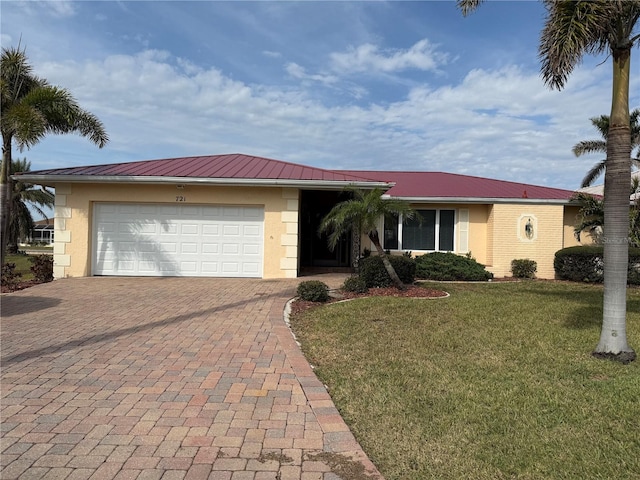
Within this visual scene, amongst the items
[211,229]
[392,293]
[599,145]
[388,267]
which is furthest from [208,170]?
[599,145]

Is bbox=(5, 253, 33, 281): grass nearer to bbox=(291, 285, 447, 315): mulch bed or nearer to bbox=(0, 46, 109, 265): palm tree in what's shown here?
bbox=(0, 46, 109, 265): palm tree

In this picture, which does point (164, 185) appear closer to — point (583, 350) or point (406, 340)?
point (406, 340)

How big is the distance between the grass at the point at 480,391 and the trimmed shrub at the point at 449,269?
5.69m

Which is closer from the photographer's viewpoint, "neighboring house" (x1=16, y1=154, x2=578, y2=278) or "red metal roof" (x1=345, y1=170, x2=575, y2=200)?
"neighboring house" (x1=16, y1=154, x2=578, y2=278)

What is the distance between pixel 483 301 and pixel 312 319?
4158mm

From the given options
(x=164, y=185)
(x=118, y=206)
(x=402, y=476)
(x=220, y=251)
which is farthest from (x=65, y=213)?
(x=402, y=476)

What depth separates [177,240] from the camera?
13609mm

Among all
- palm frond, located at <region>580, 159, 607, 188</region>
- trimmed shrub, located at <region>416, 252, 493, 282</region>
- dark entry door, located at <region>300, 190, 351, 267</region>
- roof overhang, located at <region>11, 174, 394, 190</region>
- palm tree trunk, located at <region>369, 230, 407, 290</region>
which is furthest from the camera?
palm frond, located at <region>580, 159, 607, 188</region>

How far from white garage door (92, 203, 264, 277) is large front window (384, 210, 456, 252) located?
5.26m

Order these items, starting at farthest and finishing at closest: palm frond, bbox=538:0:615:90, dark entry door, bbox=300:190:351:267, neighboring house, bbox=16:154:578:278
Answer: dark entry door, bbox=300:190:351:267, neighboring house, bbox=16:154:578:278, palm frond, bbox=538:0:615:90

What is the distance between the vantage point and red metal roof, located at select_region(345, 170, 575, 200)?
51.8 feet

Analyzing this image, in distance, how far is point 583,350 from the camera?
605 cm

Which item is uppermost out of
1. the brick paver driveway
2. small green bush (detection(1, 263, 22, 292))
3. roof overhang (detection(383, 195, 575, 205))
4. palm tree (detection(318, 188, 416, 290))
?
roof overhang (detection(383, 195, 575, 205))

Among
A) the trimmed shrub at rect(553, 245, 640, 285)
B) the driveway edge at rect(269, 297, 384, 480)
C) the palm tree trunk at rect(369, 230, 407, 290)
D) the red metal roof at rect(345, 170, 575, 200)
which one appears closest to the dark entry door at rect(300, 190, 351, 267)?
the red metal roof at rect(345, 170, 575, 200)
